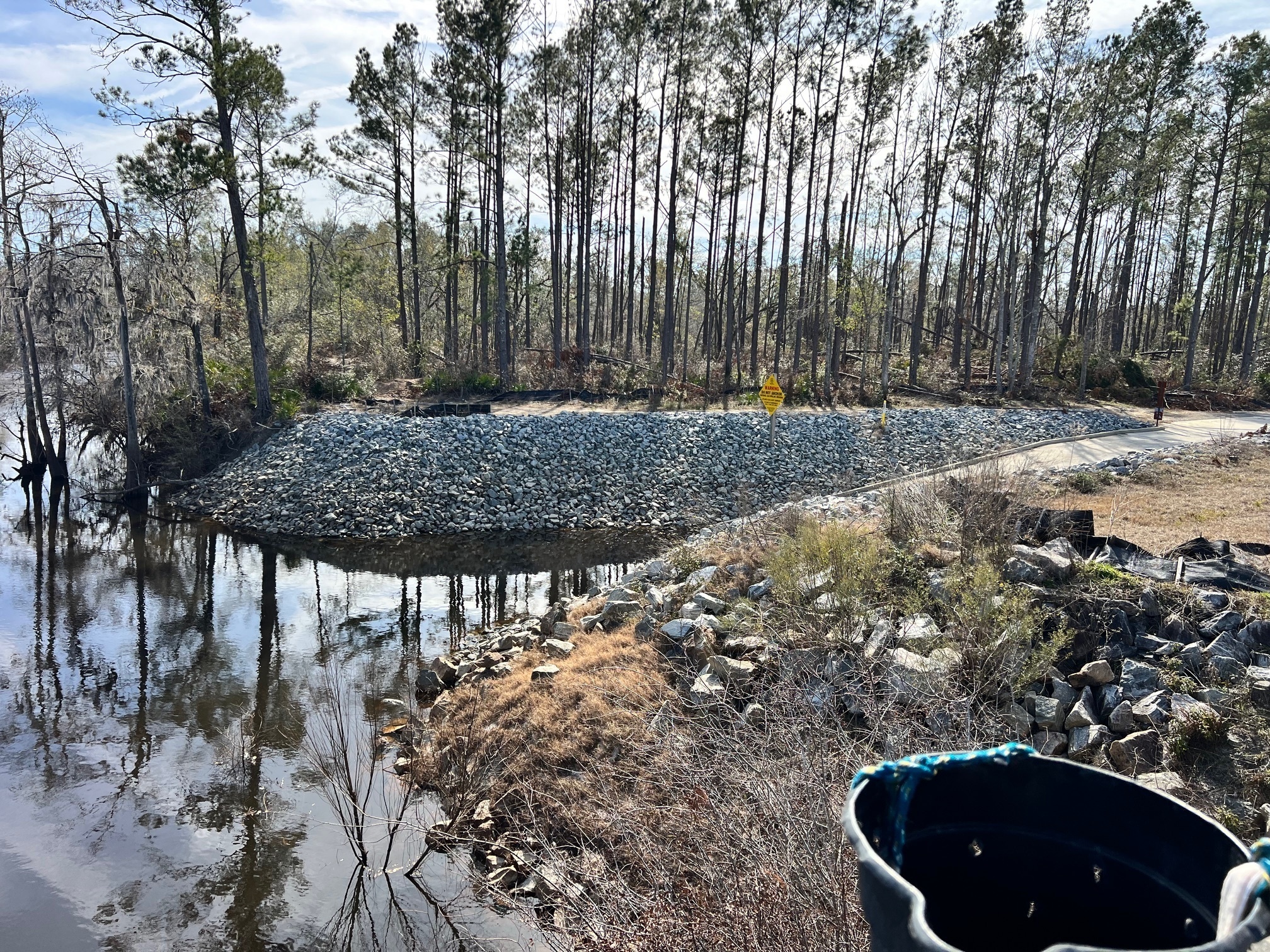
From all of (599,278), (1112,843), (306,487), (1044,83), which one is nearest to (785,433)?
(306,487)

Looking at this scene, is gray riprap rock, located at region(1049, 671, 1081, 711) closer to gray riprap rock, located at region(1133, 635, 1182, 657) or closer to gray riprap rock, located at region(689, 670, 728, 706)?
gray riprap rock, located at region(1133, 635, 1182, 657)

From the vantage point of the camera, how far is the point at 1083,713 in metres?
5.52

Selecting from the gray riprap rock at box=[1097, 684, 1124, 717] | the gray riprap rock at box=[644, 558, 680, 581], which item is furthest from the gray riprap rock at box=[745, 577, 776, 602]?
the gray riprap rock at box=[1097, 684, 1124, 717]

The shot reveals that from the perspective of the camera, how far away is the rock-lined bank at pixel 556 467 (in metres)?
17.0

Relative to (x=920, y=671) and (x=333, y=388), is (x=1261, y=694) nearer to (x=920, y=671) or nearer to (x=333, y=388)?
(x=920, y=671)

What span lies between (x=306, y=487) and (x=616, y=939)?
16.0 metres

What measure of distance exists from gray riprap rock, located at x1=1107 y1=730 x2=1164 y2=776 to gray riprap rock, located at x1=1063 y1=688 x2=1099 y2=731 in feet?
1.18

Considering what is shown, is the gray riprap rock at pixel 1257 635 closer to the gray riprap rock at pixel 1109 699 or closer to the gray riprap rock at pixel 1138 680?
the gray riprap rock at pixel 1138 680

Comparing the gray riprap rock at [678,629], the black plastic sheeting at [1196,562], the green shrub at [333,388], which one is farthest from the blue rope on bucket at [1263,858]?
the green shrub at [333,388]

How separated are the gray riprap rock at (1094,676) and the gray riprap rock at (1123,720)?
402mm

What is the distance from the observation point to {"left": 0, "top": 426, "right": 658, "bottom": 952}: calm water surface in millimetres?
5672

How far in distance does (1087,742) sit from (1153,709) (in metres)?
0.50

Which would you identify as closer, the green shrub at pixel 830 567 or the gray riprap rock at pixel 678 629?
the green shrub at pixel 830 567

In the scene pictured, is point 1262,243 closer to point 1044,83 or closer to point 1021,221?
point 1021,221
